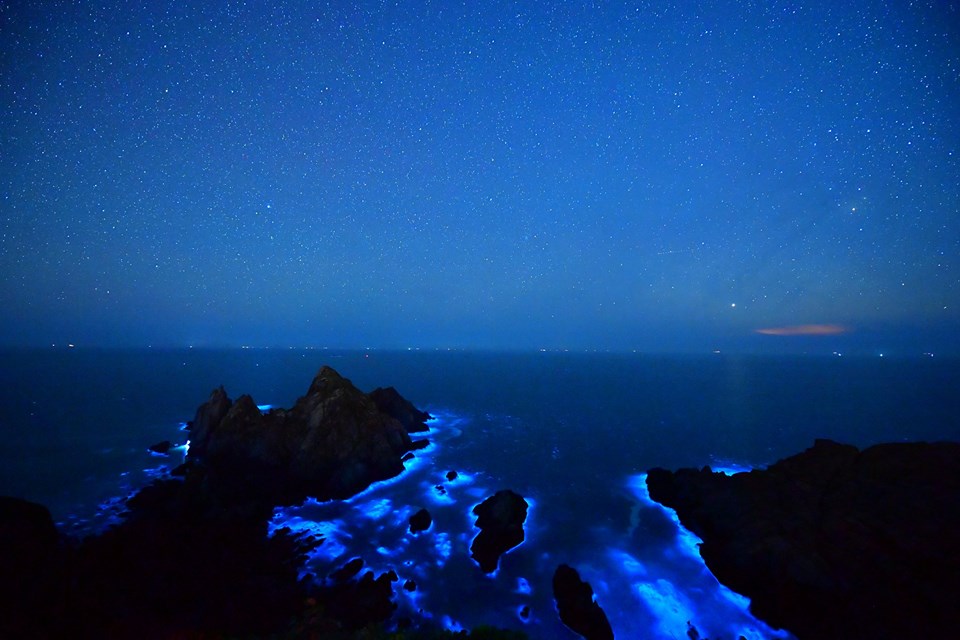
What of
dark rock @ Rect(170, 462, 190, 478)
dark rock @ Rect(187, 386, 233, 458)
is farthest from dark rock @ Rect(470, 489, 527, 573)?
dark rock @ Rect(187, 386, 233, 458)

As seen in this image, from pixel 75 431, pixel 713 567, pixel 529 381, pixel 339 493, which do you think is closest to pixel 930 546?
pixel 713 567

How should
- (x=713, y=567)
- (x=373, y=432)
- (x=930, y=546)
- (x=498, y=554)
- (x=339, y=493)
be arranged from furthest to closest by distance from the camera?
(x=373, y=432) → (x=339, y=493) → (x=498, y=554) → (x=713, y=567) → (x=930, y=546)

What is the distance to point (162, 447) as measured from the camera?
50094mm

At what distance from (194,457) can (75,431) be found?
34311 millimetres

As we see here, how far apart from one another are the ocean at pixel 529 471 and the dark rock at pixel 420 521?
0.63 metres

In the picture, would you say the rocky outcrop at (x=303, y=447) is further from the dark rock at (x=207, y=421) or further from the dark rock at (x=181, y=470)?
the dark rock at (x=181, y=470)

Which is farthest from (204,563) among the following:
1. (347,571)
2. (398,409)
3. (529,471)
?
(398,409)

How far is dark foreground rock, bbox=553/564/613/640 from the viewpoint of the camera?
22.5 m

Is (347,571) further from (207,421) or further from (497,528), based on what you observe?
(207,421)

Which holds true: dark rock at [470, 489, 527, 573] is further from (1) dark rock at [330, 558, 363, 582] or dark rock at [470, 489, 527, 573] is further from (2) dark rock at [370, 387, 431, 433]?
(2) dark rock at [370, 387, 431, 433]

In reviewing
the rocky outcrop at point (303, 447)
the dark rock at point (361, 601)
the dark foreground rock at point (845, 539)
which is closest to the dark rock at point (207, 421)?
the rocky outcrop at point (303, 447)

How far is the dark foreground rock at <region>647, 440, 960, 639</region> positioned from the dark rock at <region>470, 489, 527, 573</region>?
14.5 metres

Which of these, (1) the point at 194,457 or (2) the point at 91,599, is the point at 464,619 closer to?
(2) the point at 91,599

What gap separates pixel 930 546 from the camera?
22.8 meters
